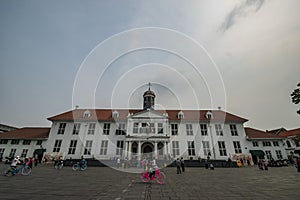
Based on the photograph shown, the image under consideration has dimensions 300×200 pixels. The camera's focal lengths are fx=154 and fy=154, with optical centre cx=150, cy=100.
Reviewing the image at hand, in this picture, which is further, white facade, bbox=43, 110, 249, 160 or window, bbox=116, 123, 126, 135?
window, bbox=116, 123, 126, 135

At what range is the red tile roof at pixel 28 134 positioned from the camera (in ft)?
98.9

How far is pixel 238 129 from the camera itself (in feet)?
98.8

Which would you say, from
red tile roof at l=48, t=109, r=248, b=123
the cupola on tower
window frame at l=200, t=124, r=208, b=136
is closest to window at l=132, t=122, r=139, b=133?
red tile roof at l=48, t=109, r=248, b=123

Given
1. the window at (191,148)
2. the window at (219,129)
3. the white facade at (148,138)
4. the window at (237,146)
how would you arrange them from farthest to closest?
the window at (219,129) → the window at (237,146) → the window at (191,148) → the white facade at (148,138)

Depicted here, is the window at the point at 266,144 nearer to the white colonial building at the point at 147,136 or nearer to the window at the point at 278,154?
the window at the point at 278,154

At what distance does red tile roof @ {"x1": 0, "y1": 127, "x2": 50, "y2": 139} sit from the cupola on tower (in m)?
20.5

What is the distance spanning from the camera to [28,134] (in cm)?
3122

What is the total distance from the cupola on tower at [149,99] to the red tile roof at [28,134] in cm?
2052

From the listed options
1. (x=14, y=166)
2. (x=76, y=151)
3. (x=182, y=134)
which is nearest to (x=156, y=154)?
(x=182, y=134)

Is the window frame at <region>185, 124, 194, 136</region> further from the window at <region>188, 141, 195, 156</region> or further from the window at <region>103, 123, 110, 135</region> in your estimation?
the window at <region>103, 123, 110, 135</region>

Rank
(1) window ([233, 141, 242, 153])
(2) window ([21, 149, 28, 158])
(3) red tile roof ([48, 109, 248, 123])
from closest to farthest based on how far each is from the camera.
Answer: (1) window ([233, 141, 242, 153]) < (2) window ([21, 149, 28, 158]) < (3) red tile roof ([48, 109, 248, 123])

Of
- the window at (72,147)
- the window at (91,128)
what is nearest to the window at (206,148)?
the window at (91,128)

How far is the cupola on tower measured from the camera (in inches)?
1321

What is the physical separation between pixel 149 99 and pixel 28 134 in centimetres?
2563
